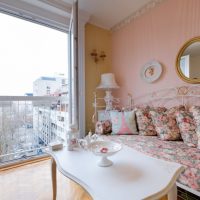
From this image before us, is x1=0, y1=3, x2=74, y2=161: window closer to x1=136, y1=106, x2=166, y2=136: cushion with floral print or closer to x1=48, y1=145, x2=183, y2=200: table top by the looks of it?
x1=136, y1=106, x2=166, y2=136: cushion with floral print

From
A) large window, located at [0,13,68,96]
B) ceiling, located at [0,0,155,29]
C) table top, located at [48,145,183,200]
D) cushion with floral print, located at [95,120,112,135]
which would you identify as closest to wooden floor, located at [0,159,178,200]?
table top, located at [48,145,183,200]

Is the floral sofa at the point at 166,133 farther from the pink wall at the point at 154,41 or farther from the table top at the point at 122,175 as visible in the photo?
the pink wall at the point at 154,41

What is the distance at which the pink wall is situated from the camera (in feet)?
6.64

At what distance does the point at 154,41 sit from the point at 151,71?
0.49m

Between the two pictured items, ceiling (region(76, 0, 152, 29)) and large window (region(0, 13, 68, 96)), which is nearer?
large window (region(0, 13, 68, 96))

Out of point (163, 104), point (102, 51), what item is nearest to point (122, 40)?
point (102, 51)

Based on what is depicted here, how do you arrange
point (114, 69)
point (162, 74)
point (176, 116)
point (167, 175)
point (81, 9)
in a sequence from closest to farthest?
point (167, 175) → point (176, 116) → point (162, 74) → point (81, 9) → point (114, 69)

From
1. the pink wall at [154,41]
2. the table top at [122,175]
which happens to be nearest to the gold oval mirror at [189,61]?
the pink wall at [154,41]

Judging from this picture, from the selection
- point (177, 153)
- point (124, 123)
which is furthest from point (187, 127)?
point (124, 123)

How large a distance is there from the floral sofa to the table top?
0.31 meters

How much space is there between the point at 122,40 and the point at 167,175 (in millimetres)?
2648

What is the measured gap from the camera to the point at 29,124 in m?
2.45

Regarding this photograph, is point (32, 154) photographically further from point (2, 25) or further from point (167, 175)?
point (167, 175)

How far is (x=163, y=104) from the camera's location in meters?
2.31
